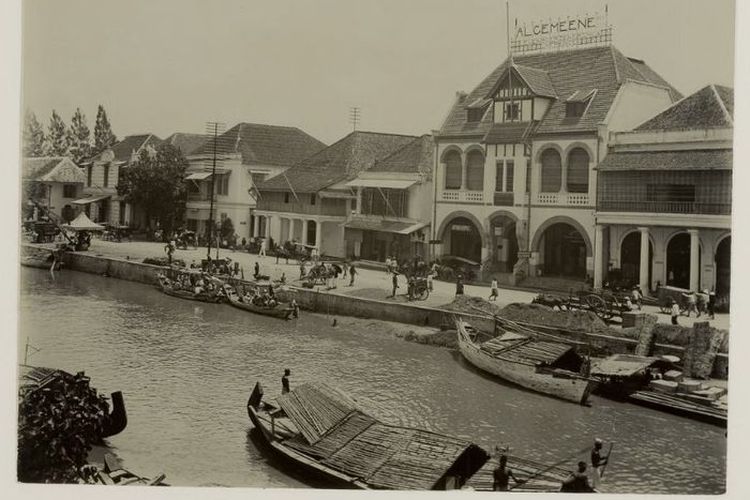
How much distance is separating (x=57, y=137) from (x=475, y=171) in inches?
169

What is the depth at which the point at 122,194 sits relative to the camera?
32.9 feet

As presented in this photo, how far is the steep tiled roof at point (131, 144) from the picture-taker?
8906mm

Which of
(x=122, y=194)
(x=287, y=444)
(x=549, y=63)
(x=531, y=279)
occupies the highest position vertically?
(x=549, y=63)

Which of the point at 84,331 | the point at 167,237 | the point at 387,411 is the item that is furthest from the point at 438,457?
the point at 167,237

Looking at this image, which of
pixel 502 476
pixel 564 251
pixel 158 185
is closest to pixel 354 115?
pixel 564 251

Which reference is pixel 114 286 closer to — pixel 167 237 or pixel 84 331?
pixel 167 237

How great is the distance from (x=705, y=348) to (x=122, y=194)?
21.8 ft

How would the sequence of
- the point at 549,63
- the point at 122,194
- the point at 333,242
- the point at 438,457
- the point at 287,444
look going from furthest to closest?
1. the point at 122,194
2. the point at 333,242
3. the point at 549,63
4. the point at 287,444
5. the point at 438,457

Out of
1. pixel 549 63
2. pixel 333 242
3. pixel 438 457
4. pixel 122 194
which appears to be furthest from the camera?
pixel 122 194

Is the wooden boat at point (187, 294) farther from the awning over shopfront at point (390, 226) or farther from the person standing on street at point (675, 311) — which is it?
the person standing on street at point (675, 311)

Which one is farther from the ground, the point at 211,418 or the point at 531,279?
the point at 531,279

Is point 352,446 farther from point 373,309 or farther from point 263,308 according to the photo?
point 263,308

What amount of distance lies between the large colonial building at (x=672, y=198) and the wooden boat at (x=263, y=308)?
3526 mm

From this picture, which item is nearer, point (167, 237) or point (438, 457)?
point (438, 457)
